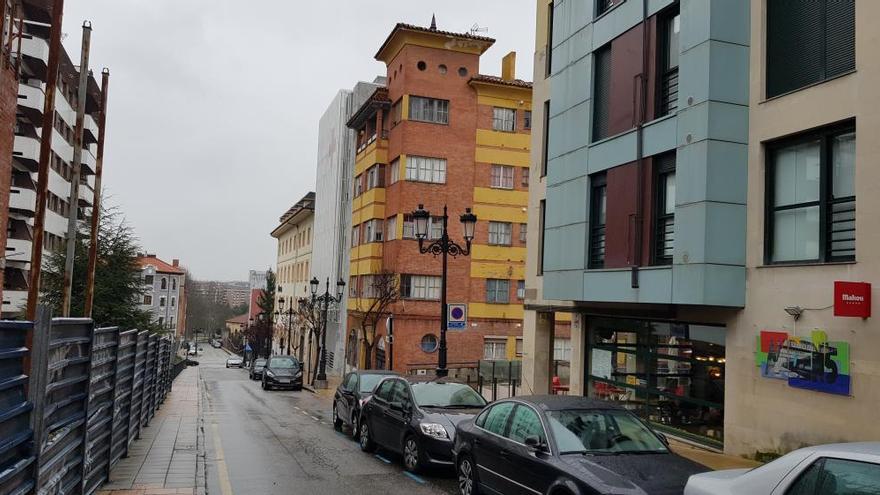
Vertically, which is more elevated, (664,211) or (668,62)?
(668,62)

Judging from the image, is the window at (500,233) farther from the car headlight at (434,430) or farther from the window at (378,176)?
the car headlight at (434,430)

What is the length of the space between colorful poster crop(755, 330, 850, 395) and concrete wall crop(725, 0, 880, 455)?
0.38 feet

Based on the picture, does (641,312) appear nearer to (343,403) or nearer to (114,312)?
(343,403)

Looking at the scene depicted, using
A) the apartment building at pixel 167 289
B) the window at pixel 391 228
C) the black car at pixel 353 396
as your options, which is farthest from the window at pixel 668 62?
the apartment building at pixel 167 289

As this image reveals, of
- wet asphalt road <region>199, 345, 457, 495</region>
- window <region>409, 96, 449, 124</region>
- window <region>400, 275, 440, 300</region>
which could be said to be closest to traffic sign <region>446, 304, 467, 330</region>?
wet asphalt road <region>199, 345, 457, 495</region>

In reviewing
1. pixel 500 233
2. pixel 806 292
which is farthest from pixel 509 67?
pixel 806 292

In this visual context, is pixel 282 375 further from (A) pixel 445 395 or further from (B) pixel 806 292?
Result: (B) pixel 806 292

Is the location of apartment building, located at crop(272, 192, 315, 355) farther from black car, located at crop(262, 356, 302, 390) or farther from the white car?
the white car

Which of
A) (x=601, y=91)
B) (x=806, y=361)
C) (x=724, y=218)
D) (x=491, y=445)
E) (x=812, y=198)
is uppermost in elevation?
(x=601, y=91)

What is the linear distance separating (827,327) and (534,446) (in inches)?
226

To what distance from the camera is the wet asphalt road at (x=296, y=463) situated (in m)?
10.3

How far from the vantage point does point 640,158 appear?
1467 centimetres

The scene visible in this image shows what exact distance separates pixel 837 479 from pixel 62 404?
6.38 m

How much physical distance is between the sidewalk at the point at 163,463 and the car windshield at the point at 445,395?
12.2 feet
